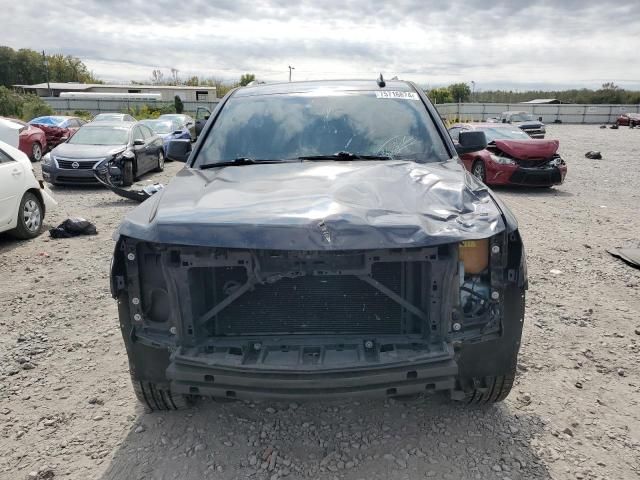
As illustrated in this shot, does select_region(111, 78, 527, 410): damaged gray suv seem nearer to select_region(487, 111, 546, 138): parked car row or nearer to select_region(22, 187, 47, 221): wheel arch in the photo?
select_region(22, 187, 47, 221): wheel arch

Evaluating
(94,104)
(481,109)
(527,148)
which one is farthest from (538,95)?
(527,148)

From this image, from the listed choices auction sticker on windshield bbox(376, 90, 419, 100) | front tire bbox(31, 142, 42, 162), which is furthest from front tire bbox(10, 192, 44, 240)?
front tire bbox(31, 142, 42, 162)

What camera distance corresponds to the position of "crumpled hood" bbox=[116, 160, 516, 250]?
235 cm

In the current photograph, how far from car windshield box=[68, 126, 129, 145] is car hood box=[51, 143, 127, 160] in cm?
27

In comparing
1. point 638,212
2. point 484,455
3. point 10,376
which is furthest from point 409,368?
point 638,212

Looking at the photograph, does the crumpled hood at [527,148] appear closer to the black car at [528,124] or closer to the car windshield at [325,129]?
the car windshield at [325,129]

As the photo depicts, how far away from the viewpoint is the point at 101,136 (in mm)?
12930

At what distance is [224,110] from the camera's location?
4121 mm

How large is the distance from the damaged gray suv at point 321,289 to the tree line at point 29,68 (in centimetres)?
8786

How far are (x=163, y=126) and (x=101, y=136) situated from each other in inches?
224

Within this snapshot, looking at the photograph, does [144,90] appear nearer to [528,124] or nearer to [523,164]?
[528,124]

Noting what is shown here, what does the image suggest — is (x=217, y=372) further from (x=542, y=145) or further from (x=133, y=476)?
(x=542, y=145)

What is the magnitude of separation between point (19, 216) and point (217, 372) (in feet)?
20.5

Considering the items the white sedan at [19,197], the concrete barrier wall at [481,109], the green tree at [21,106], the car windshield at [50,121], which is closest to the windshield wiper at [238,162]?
the white sedan at [19,197]
